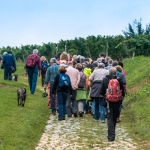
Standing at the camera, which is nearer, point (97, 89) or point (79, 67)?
point (97, 89)

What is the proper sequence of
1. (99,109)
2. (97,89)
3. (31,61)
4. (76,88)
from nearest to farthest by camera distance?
(97,89)
(99,109)
(76,88)
(31,61)

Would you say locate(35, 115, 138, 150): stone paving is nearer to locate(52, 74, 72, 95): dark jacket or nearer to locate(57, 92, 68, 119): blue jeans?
locate(57, 92, 68, 119): blue jeans

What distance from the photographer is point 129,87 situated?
28125mm

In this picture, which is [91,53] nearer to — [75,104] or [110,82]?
[75,104]

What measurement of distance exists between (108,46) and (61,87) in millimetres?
37535

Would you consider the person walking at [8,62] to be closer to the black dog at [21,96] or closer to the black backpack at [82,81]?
the black dog at [21,96]

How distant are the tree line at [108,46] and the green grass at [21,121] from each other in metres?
23.3

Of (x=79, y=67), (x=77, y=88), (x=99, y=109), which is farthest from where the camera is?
(x=79, y=67)

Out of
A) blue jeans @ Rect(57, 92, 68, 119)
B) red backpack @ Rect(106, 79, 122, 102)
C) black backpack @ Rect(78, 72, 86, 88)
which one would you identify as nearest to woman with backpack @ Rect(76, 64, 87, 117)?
black backpack @ Rect(78, 72, 86, 88)

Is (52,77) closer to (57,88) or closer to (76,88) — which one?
(76,88)

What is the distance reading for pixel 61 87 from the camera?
665 inches

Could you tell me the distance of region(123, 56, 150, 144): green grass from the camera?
14789mm

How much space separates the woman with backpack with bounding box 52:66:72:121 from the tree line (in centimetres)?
2597

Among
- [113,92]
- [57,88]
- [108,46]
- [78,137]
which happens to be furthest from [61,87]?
[108,46]
